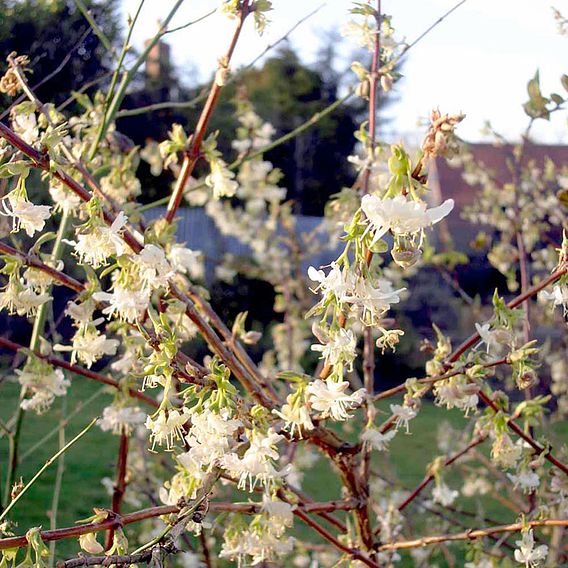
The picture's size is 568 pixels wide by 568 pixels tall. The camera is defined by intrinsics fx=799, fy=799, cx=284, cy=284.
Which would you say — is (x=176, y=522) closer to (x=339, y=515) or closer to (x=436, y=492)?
(x=436, y=492)

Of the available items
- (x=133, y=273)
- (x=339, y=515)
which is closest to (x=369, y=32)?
(x=133, y=273)

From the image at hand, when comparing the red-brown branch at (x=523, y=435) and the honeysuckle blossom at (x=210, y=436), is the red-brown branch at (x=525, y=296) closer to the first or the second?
the red-brown branch at (x=523, y=435)

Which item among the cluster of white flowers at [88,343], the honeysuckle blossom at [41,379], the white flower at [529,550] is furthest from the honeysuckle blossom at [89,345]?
the white flower at [529,550]

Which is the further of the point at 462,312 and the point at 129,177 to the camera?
the point at 462,312

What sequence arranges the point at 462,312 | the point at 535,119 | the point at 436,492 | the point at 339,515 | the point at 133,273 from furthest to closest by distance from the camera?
the point at 462,312, the point at 339,515, the point at 436,492, the point at 535,119, the point at 133,273

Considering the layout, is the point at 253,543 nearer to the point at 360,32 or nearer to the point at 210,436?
the point at 210,436

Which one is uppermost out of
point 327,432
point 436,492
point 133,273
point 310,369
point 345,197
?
point 133,273

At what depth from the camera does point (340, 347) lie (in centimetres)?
76

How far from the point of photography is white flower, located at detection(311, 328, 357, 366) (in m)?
0.76

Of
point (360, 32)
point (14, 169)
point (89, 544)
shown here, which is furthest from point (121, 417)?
point (360, 32)

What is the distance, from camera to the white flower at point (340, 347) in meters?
0.76

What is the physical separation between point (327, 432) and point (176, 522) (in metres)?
0.32

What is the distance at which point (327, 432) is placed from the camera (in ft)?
3.35

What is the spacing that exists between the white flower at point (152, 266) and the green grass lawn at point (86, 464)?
7.34 feet
